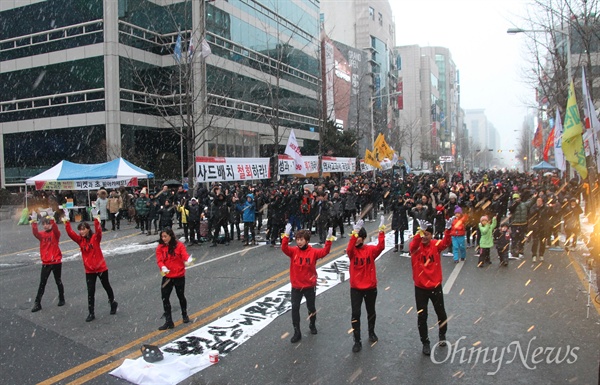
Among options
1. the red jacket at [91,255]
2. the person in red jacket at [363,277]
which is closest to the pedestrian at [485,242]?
the person in red jacket at [363,277]

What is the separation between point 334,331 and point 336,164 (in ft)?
95.2

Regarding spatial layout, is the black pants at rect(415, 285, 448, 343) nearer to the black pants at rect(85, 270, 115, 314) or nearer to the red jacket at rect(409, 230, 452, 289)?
→ the red jacket at rect(409, 230, 452, 289)

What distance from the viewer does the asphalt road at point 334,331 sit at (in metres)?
5.46

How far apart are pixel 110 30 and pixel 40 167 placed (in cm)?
1065

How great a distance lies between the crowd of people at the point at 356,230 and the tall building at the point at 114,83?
33.7 ft

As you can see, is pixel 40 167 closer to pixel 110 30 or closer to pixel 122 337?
pixel 110 30

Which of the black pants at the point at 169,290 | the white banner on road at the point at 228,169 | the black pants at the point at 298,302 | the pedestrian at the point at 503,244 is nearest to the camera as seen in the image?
the black pants at the point at 298,302

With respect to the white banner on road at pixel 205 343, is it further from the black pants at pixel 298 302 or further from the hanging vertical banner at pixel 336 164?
the hanging vertical banner at pixel 336 164

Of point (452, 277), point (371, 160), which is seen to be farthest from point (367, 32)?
point (452, 277)

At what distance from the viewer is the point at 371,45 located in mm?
80688

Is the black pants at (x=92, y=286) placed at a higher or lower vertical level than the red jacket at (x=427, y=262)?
lower

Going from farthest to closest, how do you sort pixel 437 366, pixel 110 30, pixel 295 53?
pixel 295 53 < pixel 110 30 < pixel 437 366

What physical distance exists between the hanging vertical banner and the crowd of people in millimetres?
8753

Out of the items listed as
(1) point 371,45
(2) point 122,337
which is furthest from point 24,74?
(1) point 371,45
